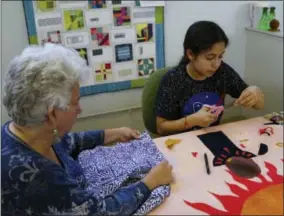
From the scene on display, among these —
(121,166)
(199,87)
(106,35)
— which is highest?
(106,35)

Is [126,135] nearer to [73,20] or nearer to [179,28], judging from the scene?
[73,20]

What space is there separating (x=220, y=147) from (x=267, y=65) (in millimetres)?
1168

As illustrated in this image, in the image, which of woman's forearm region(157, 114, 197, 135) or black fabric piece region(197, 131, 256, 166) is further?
woman's forearm region(157, 114, 197, 135)

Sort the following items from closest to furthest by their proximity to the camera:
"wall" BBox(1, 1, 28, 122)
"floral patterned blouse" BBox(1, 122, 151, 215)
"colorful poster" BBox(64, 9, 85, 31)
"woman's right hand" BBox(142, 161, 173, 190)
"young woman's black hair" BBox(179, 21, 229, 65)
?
"floral patterned blouse" BBox(1, 122, 151, 215), "woman's right hand" BBox(142, 161, 173, 190), "young woman's black hair" BBox(179, 21, 229, 65), "wall" BBox(1, 1, 28, 122), "colorful poster" BBox(64, 9, 85, 31)

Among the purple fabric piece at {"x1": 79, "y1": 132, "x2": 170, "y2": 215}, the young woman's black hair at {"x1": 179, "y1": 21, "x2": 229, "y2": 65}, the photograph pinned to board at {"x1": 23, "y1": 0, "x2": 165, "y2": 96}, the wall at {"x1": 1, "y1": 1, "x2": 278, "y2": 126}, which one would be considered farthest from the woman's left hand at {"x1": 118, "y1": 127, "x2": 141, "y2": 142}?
the wall at {"x1": 1, "y1": 1, "x2": 278, "y2": 126}

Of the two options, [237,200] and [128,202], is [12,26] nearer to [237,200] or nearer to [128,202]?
[128,202]

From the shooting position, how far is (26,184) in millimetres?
640

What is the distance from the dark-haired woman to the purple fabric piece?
206 mm

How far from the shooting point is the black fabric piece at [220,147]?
96 centimetres

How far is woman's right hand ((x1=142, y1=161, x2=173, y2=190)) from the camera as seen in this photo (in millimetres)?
802

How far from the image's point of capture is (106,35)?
180 cm

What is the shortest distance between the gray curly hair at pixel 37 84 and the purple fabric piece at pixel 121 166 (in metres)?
0.28

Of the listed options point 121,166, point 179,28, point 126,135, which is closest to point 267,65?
point 179,28

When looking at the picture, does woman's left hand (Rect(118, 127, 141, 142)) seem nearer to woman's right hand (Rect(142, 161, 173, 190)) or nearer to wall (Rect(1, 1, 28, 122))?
woman's right hand (Rect(142, 161, 173, 190))
